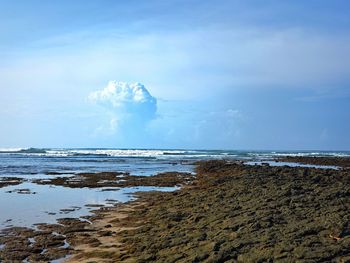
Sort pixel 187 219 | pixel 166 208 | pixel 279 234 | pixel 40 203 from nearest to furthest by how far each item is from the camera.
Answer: pixel 279 234 → pixel 187 219 → pixel 166 208 → pixel 40 203

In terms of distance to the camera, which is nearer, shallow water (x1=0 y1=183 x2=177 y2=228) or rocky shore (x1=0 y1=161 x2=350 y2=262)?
rocky shore (x1=0 y1=161 x2=350 y2=262)

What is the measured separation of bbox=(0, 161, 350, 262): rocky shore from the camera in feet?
31.3

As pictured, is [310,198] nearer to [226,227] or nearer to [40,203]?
[226,227]

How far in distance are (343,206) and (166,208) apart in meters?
8.14

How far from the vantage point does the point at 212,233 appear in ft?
38.8

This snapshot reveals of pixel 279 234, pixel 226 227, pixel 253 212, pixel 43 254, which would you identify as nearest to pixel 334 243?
pixel 279 234

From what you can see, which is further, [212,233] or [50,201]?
[50,201]

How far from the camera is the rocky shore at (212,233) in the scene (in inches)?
376

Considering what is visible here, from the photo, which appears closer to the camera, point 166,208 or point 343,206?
point 343,206

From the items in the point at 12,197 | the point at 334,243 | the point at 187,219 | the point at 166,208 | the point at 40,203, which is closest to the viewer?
the point at 334,243

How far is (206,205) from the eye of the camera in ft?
56.4

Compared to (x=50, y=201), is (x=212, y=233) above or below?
above

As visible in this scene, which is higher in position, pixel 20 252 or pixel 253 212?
pixel 253 212

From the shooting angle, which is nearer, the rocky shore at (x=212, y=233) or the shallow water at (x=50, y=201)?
the rocky shore at (x=212, y=233)
